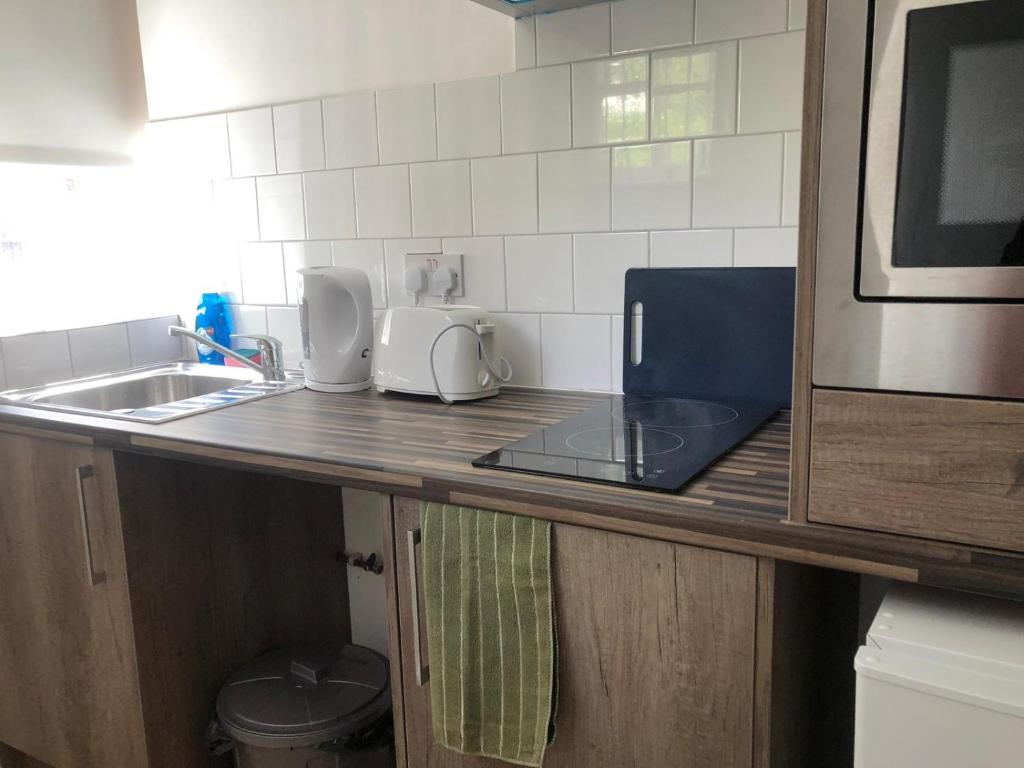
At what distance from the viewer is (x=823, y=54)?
2.60 feet

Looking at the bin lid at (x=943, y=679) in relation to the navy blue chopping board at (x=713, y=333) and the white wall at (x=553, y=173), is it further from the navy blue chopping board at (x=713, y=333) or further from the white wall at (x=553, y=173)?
the white wall at (x=553, y=173)

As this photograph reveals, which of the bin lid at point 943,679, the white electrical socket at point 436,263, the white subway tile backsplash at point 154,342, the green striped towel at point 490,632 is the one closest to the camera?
the bin lid at point 943,679

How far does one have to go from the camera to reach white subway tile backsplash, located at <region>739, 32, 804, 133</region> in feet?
4.38

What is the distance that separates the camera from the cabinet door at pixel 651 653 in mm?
935

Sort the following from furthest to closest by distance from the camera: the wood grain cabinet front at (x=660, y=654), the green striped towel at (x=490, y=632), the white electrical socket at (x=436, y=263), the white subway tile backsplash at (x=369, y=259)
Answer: the white subway tile backsplash at (x=369, y=259)
the white electrical socket at (x=436, y=263)
the green striped towel at (x=490, y=632)
the wood grain cabinet front at (x=660, y=654)

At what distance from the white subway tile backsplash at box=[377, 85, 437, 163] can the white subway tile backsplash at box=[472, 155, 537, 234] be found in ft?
0.45

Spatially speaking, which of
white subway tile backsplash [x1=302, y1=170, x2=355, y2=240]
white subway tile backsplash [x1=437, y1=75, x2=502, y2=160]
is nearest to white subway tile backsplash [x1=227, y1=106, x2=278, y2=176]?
white subway tile backsplash [x1=302, y1=170, x2=355, y2=240]

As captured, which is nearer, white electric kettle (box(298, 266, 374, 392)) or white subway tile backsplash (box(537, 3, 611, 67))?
white subway tile backsplash (box(537, 3, 611, 67))

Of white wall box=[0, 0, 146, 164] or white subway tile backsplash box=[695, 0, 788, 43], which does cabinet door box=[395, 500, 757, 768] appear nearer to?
white subway tile backsplash box=[695, 0, 788, 43]

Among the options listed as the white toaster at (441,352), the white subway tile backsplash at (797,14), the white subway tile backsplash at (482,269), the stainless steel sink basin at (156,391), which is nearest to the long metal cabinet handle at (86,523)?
the stainless steel sink basin at (156,391)

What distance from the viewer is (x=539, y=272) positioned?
1.65 meters

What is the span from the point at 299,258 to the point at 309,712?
1.02m

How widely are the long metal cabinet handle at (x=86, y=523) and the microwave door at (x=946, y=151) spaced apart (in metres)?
1.35

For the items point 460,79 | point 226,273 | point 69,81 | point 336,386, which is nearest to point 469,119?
point 460,79
